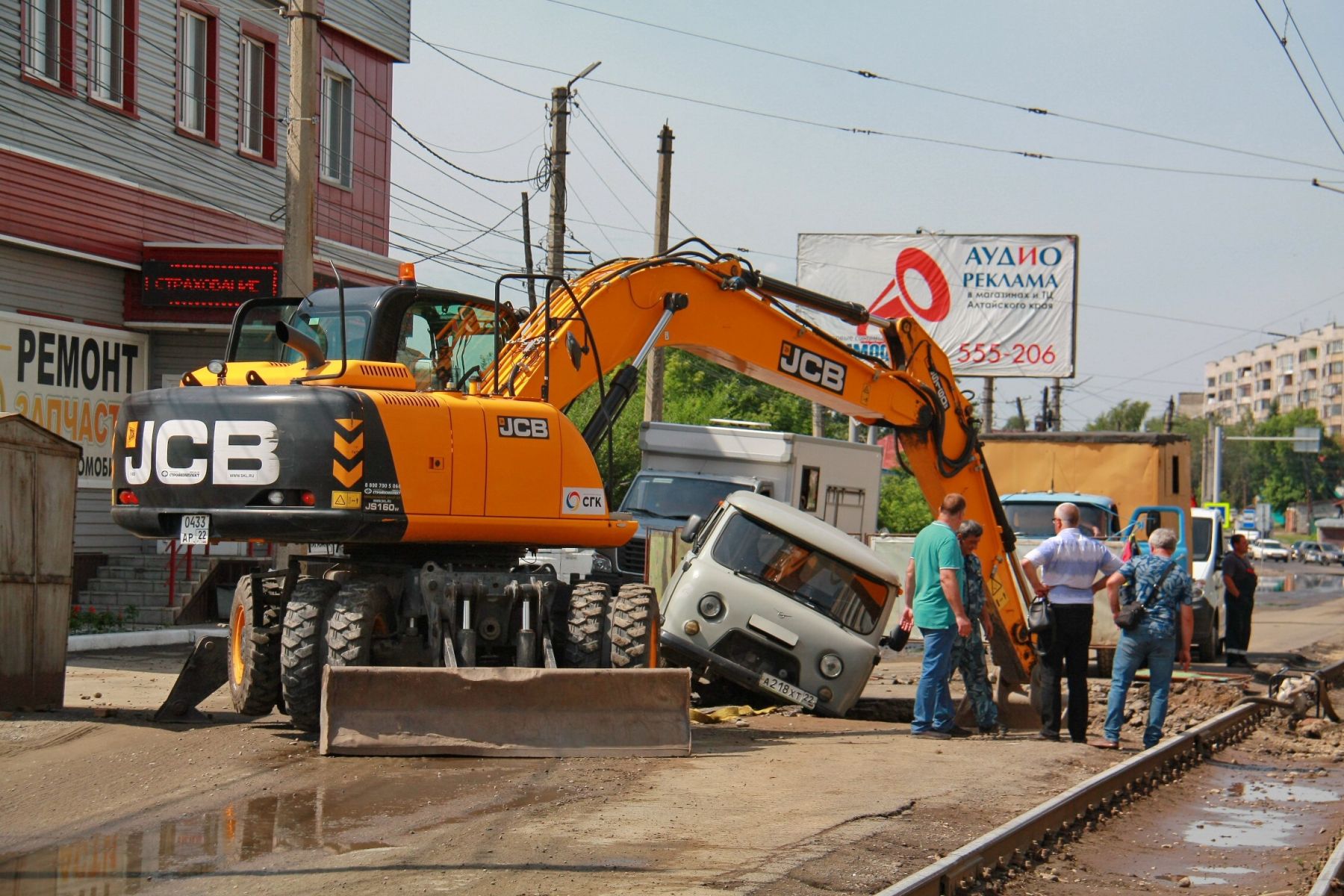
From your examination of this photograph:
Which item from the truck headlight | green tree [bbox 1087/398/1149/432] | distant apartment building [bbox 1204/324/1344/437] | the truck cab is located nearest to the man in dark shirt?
the truck cab

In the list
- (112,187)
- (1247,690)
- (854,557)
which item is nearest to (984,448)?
(1247,690)

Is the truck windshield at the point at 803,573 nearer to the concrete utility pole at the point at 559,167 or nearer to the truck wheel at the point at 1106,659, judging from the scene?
the truck wheel at the point at 1106,659

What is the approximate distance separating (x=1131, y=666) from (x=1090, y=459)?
11.9 meters

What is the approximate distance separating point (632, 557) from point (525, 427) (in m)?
8.57

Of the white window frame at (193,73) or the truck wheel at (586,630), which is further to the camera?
the white window frame at (193,73)

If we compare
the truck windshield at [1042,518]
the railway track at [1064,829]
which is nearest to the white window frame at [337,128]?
the truck windshield at [1042,518]

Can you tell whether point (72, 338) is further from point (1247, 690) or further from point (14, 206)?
point (1247, 690)

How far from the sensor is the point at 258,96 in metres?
23.3

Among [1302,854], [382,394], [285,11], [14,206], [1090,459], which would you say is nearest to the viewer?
[1302,854]

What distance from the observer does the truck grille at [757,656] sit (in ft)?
44.3

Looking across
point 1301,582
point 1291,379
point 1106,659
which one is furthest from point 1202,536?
point 1291,379

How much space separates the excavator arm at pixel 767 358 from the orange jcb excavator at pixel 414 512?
0.16 ft

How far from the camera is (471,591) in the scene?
1034 cm

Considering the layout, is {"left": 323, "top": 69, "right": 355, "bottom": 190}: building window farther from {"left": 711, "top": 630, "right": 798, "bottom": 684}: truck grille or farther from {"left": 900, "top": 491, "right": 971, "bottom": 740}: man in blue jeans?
{"left": 900, "top": 491, "right": 971, "bottom": 740}: man in blue jeans
